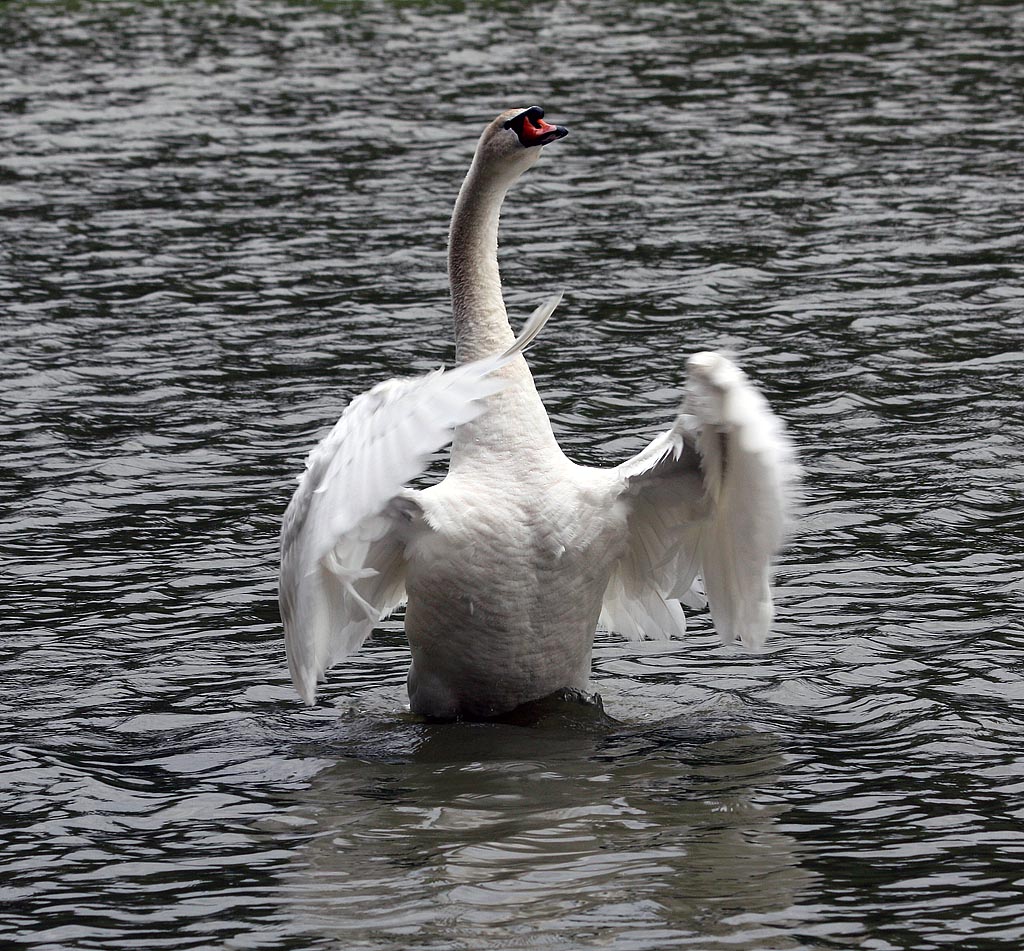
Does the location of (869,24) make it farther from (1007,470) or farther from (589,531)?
(589,531)

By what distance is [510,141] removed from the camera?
881 cm

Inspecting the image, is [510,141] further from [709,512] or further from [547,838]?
[547,838]

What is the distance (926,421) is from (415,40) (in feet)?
62.6

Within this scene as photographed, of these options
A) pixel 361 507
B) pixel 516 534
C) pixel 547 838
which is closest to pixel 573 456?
pixel 516 534

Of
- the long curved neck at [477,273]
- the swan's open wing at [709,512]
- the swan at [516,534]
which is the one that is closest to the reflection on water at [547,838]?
the swan at [516,534]

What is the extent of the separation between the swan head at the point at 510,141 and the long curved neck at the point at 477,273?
7 cm

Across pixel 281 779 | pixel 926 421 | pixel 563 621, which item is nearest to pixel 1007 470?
pixel 926 421

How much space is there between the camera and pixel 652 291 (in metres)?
16.6

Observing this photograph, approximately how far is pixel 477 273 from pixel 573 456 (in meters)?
3.95

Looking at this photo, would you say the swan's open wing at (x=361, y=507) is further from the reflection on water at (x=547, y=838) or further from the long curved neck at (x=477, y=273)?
the long curved neck at (x=477, y=273)

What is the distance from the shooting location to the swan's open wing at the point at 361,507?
6.38m

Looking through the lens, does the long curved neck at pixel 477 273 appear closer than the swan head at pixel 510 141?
Yes

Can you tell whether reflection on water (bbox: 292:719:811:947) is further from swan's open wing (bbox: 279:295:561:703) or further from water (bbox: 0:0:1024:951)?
swan's open wing (bbox: 279:295:561:703)

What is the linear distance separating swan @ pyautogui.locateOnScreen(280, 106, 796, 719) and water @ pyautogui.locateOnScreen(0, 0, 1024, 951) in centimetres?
49
